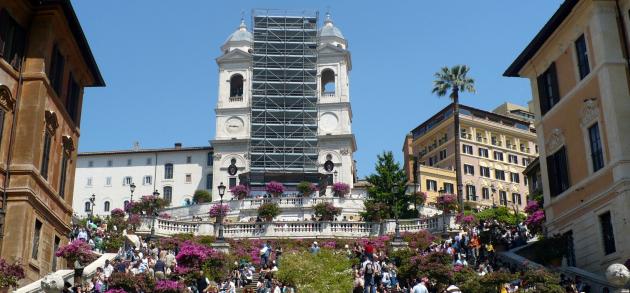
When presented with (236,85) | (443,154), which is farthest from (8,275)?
(443,154)

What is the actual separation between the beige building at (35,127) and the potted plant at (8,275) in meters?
3.60

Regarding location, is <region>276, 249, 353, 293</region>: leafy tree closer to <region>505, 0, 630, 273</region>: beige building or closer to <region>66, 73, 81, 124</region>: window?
<region>505, 0, 630, 273</region>: beige building

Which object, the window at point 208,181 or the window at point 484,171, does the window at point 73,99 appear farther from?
the window at point 484,171

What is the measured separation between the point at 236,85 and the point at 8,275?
80305 mm

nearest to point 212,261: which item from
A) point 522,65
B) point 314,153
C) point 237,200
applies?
point 522,65

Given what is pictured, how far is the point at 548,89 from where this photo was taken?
40156 mm

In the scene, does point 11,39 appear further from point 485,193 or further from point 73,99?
point 485,193

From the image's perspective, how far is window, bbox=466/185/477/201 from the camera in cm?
10538

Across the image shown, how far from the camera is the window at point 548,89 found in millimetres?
38838

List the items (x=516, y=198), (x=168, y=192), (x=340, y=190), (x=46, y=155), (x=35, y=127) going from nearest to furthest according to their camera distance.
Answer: (x=35, y=127)
(x=46, y=155)
(x=340, y=190)
(x=168, y=192)
(x=516, y=198)

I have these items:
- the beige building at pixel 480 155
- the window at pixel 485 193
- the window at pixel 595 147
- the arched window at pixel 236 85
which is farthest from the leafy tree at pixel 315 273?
the window at pixel 485 193

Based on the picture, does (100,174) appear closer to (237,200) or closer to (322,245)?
(237,200)

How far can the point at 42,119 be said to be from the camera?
32.4 metres

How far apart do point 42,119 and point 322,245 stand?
24415 millimetres
